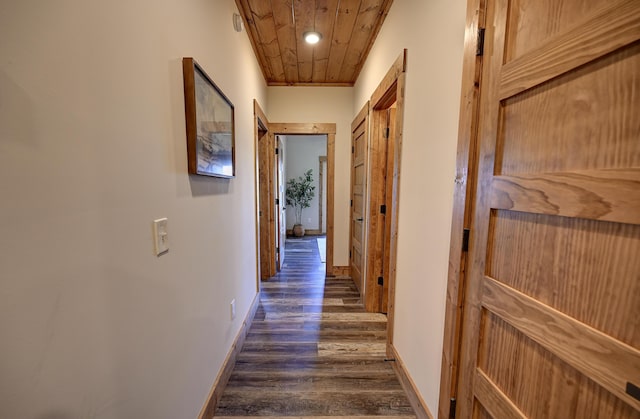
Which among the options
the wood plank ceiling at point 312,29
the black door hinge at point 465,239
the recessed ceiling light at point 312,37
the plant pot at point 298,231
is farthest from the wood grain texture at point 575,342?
the plant pot at point 298,231

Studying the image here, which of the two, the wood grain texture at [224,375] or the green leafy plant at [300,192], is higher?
the green leafy plant at [300,192]

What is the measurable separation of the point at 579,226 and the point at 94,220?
45.8 inches

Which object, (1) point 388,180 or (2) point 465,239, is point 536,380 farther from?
(1) point 388,180

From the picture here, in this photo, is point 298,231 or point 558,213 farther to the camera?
point 298,231

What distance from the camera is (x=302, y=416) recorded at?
54.2 inches

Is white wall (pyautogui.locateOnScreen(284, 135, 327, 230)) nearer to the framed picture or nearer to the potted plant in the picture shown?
the potted plant

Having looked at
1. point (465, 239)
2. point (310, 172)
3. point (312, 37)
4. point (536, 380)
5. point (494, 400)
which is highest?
point (312, 37)

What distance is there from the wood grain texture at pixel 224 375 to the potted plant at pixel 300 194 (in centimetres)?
423

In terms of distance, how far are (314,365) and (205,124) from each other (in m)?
1.72

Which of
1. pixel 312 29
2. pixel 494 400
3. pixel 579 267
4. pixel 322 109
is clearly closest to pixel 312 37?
pixel 312 29

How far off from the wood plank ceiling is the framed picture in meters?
1.00

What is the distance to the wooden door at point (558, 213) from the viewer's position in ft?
1.65

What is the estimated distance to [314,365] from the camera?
1757 millimetres

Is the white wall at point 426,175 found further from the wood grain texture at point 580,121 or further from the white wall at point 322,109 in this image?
the white wall at point 322,109
